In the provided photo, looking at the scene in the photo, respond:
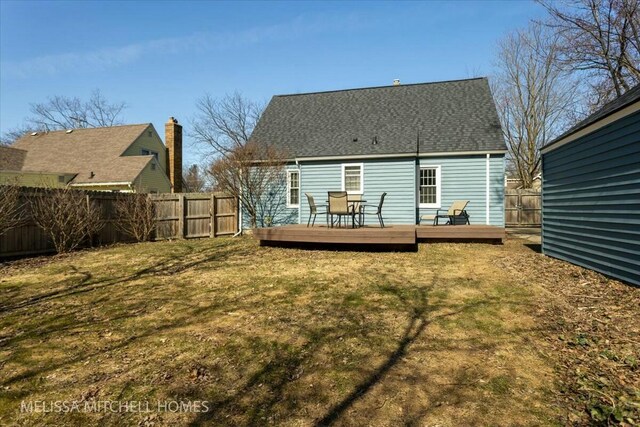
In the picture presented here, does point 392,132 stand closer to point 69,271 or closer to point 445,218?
point 445,218

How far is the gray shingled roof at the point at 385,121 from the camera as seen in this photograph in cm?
1342

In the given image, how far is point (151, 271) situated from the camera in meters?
7.46

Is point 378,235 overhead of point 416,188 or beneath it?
beneath

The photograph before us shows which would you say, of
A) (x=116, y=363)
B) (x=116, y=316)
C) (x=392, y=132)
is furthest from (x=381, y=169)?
(x=116, y=363)

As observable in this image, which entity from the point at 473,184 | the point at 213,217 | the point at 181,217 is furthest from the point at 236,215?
the point at 473,184

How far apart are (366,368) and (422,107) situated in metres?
14.1

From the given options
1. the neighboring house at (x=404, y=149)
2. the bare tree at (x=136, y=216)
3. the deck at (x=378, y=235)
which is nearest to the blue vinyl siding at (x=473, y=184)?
the neighboring house at (x=404, y=149)

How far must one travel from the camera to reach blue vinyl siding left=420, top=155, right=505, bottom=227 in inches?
496

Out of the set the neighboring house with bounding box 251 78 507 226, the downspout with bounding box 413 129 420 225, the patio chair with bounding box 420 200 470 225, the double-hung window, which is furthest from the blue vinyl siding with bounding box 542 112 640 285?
the downspout with bounding box 413 129 420 225

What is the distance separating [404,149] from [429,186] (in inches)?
63.9

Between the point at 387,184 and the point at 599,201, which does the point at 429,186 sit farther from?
the point at 599,201

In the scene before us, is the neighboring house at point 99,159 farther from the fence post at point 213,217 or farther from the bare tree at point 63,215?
the bare tree at point 63,215

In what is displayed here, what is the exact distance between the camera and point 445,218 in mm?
13055

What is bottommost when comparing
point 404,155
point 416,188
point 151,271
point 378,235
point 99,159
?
point 151,271
